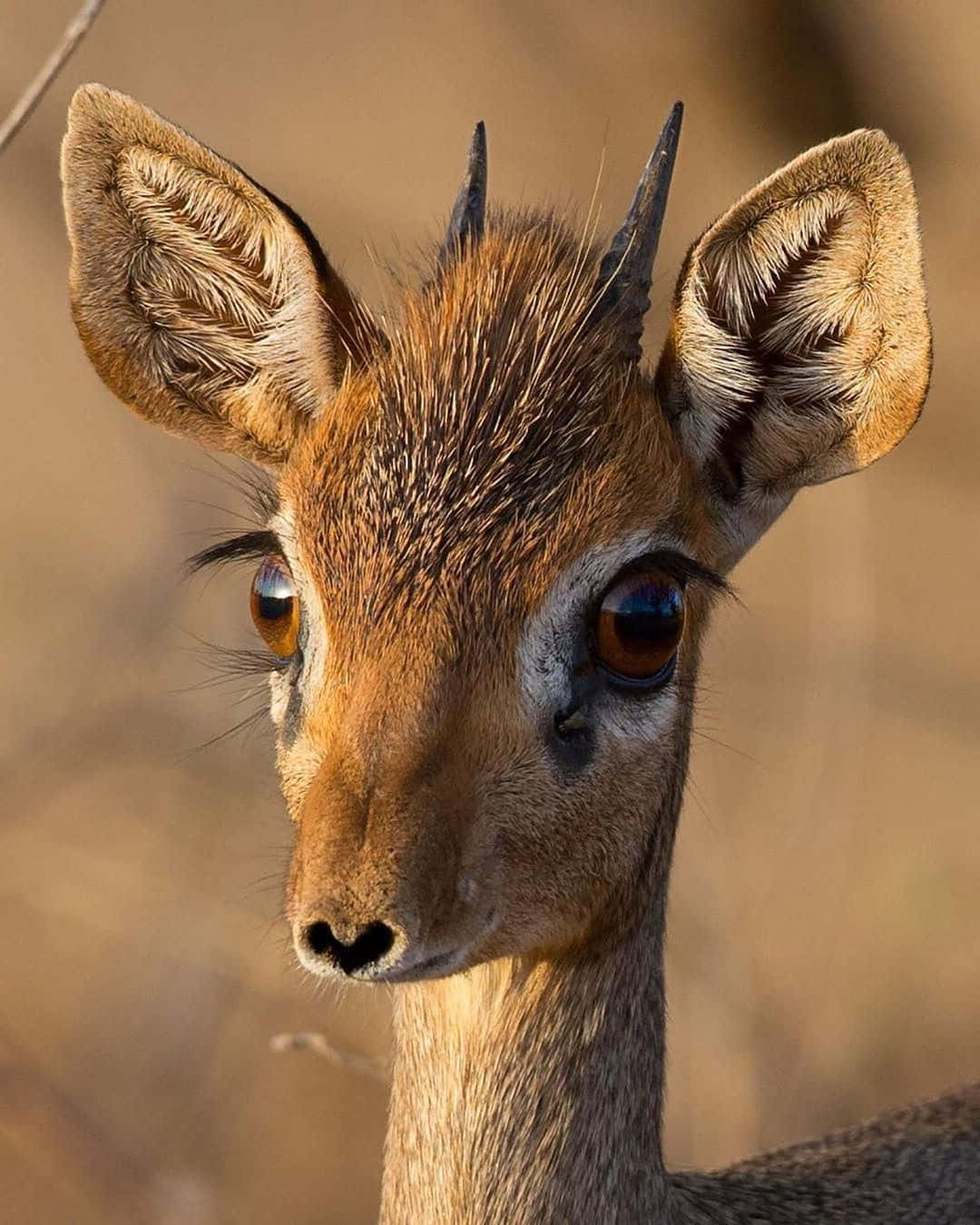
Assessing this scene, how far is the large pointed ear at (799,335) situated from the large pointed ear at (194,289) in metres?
0.65

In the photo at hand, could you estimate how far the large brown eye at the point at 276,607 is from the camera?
3.32m

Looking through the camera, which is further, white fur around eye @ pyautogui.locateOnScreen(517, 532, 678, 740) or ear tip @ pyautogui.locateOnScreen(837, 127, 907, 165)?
ear tip @ pyautogui.locateOnScreen(837, 127, 907, 165)

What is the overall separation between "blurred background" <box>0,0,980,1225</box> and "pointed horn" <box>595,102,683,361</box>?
7.52 feet

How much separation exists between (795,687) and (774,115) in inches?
100.0

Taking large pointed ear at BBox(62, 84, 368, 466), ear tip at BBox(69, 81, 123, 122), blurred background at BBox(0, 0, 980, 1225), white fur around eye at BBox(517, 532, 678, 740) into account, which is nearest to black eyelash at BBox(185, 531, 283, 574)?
large pointed ear at BBox(62, 84, 368, 466)

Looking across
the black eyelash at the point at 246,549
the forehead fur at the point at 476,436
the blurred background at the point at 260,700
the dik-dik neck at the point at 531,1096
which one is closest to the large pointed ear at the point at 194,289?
the forehead fur at the point at 476,436

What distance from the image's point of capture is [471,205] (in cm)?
376

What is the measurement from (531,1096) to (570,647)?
86cm

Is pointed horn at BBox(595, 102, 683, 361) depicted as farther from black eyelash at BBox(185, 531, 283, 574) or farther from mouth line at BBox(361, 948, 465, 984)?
mouth line at BBox(361, 948, 465, 984)

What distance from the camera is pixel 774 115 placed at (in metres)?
8.40

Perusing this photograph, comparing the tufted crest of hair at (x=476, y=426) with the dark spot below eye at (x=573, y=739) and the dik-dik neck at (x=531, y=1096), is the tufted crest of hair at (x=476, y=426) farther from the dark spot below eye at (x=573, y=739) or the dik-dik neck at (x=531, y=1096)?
the dik-dik neck at (x=531, y=1096)

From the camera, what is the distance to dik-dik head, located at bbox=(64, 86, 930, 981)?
3.00 metres

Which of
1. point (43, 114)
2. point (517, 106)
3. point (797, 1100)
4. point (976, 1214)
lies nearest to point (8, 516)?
point (43, 114)

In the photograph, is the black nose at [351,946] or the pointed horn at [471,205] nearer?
the black nose at [351,946]
